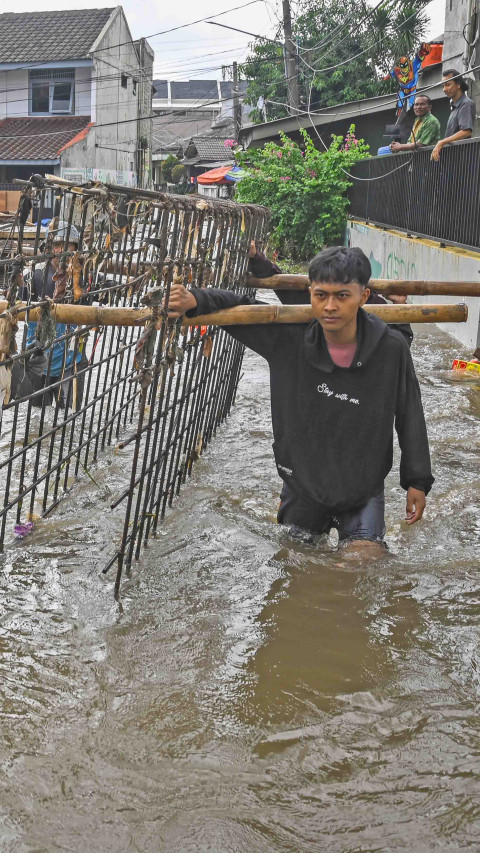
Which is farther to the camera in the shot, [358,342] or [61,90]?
[61,90]

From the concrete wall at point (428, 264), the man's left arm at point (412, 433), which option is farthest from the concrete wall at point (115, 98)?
the man's left arm at point (412, 433)

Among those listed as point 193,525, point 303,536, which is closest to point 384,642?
point 303,536

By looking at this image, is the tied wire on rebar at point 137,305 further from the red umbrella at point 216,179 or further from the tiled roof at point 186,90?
the tiled roof at point 186,90

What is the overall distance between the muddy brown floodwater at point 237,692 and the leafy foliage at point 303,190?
53.4 ft

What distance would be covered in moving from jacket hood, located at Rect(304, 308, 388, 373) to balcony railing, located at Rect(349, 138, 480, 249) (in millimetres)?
6739

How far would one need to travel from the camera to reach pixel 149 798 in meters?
2.61

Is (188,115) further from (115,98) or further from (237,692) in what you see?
(237,692)

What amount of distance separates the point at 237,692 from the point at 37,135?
113ft

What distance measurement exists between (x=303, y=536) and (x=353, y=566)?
37 centimetres

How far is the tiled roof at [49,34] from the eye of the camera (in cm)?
3409

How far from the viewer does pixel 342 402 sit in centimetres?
396

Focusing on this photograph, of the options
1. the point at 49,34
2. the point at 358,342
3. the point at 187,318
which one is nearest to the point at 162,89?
the point at 49,34

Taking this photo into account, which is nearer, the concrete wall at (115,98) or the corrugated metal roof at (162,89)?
the concrete wall at (115,98)

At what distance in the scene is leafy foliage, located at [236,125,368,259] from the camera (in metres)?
20.3
